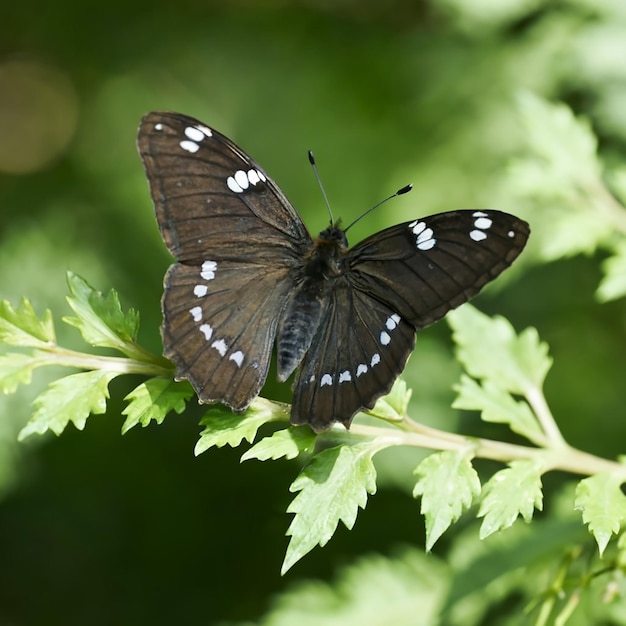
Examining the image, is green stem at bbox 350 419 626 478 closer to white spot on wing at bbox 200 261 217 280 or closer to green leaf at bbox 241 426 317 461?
green leaf at bbox 241 426 317 461

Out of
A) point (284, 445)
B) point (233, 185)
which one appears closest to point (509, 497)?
point (284, 445)

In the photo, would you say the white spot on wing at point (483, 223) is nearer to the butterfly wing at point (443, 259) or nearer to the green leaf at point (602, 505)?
the butterfly wing at point (443, 259)

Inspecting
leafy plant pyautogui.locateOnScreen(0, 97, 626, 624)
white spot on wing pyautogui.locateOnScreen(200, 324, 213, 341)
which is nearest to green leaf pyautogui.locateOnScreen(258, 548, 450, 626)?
leafy plant pyautogui.locateOnScreen(0, 97, 626, 624)

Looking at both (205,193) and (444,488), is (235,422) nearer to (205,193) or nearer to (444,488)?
(444,488)

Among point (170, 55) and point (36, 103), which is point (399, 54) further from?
point (36, 103)

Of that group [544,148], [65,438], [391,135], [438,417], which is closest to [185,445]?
[65,438]

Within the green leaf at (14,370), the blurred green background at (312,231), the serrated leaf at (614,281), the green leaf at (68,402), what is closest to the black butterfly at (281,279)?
the green leaf at (68,402)
